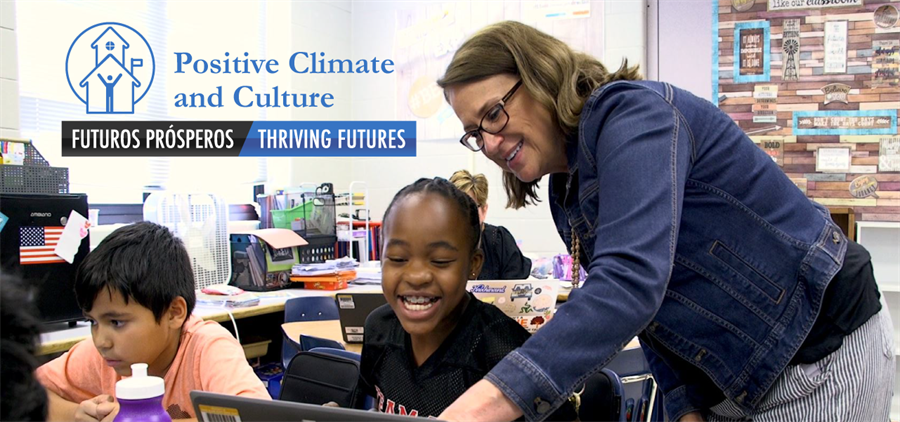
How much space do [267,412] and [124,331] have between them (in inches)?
33.0

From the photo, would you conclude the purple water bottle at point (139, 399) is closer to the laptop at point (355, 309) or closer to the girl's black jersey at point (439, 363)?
the girl's black jersey at point (439, 363)

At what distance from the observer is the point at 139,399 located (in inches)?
35.5

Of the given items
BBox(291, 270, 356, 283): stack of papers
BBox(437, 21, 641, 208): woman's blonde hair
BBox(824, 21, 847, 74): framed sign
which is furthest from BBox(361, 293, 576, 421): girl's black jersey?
BBox(824, 21, 847, 74): framed sign

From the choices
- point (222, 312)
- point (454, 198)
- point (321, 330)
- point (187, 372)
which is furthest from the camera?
point (222, 312)

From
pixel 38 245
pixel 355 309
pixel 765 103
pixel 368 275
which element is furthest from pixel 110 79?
pixel 765 103

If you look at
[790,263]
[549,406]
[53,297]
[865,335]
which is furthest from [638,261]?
[53,297]

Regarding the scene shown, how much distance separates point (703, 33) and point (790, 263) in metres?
3.81

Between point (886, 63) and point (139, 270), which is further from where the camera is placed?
point (886, 63)

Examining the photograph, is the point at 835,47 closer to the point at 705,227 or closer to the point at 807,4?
the point at 807,4

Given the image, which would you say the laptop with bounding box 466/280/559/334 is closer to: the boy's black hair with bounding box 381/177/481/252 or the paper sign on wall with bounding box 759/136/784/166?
the boy's black hair with bounding box 381/177/481/252

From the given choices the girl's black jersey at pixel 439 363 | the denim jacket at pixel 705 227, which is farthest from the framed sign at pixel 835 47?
the girl's black jersey at pixel 439 363

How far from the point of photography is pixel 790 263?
976 millimetres

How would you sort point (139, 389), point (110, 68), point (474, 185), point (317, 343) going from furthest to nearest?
point (110, 68), point (474, 185), point (317, 343), point (139, 389)

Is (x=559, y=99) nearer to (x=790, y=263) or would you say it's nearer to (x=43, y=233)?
(x=790, y=263)
